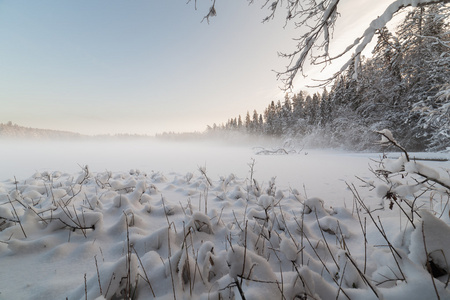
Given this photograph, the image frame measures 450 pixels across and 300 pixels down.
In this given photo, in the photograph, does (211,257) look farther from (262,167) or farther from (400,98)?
(400,98)

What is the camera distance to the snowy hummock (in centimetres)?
76

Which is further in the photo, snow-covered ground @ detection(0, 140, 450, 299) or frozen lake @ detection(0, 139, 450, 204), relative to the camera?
frozen lake @ detection(0, 139, 450, 204)

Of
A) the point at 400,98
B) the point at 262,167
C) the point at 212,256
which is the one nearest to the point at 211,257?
the point at 212,256

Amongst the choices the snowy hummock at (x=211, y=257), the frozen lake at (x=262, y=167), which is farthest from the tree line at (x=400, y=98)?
the snowy hummock at (x=211, y=257)

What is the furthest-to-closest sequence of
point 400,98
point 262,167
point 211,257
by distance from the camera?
1. point 400,98
2. point 262,167
3. point 211,257

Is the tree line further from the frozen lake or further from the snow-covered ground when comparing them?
the snow-covered ground

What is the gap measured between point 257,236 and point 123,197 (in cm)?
176

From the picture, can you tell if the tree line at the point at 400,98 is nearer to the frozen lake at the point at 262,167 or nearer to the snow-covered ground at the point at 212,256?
the frozen lake at the point at 262,167

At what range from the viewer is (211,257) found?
3.39ft

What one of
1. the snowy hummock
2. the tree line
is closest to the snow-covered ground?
the snowy hummock

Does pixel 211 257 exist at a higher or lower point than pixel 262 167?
higher

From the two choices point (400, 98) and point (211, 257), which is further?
point (400, 98)

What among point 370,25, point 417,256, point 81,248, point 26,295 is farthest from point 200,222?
point 370,25

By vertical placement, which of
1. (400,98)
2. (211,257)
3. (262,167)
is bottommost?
(262,167)
